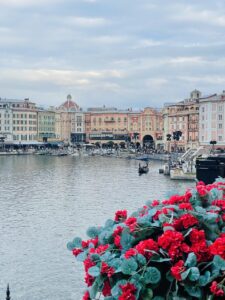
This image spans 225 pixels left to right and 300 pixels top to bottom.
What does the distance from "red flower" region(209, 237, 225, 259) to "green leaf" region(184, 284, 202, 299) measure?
1.14 feet

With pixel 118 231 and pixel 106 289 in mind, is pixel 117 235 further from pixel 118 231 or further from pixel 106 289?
pixel 106 289

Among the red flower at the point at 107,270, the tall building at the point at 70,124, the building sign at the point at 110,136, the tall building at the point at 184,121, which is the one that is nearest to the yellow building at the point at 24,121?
the tall building at the point at 70,124

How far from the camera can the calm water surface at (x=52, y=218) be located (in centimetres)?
1591

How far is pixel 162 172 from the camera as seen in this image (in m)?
59.2

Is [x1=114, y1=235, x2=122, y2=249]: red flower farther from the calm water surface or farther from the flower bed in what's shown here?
the calm water surface

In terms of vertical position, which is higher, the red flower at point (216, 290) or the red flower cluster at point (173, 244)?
the red flower cluster at point (173, 244)

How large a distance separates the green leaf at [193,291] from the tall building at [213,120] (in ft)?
275

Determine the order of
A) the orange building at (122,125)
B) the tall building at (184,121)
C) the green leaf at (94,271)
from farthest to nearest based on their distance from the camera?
the orange building at (122,125) → the tall building at (184,121) → the green leaf at (94,271)

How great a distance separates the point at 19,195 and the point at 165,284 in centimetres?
3327

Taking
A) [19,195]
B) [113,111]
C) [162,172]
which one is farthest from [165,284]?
[113,111]

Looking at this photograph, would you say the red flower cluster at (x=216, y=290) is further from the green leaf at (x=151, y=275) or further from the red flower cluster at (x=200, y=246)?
the green leaf at (x=151, y=275)

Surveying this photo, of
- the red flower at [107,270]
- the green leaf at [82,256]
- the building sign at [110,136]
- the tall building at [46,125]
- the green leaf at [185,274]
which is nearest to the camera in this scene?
the green leaf at [185,274]

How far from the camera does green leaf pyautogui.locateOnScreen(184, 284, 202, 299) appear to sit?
4.55 meters

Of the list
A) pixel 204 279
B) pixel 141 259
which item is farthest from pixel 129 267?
pixel 204 279
